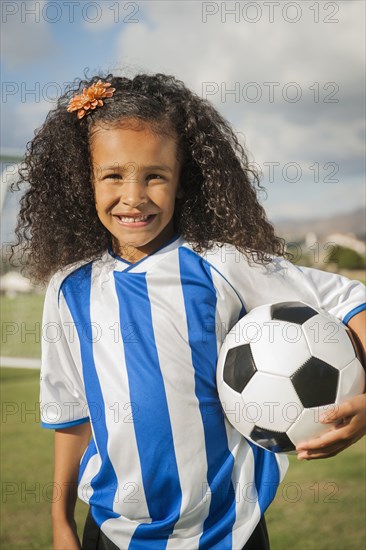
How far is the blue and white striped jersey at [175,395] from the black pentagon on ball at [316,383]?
0.17 m

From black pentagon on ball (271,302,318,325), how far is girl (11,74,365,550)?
7cm

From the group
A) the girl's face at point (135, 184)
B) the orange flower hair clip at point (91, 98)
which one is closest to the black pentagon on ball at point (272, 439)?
the girl's face at point (135, 184)

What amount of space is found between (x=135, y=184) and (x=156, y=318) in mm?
334

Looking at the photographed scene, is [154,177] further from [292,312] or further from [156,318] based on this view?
[292,312]

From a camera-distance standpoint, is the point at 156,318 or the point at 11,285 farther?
the point at 11,285

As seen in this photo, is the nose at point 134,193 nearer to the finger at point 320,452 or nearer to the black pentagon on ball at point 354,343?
the black pentagon on ball at point 354,343

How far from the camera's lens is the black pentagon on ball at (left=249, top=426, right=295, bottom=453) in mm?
1587

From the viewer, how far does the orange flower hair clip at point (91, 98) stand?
1.84 meters

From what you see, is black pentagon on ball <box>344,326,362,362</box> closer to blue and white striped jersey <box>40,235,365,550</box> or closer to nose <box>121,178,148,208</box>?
blue and white striped jersey <box>40,235,365,550</box>

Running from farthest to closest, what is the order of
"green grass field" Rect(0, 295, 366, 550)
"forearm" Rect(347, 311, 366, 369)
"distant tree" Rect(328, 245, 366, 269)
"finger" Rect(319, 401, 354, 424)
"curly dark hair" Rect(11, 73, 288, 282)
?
1. "distant tree" Rect(328, 245, 366, 269)
2. "green grass field" Rect(0, 295, 366, 550)
3. "curly dark hair" Rect(11, 73, 288, 282)
4. "forearm" Rect(347, 311, 366, 369)
5. "finger" Rect(319, 401, 354, 424)

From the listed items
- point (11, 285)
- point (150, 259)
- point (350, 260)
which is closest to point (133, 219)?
point (150, 259)

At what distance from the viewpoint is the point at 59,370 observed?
6.07 ft

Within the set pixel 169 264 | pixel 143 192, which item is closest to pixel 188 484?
pixel 169 264

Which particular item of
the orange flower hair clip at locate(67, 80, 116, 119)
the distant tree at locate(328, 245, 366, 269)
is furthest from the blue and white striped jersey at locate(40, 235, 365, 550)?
the distant tree at locate(328, 245, 366, 269)
